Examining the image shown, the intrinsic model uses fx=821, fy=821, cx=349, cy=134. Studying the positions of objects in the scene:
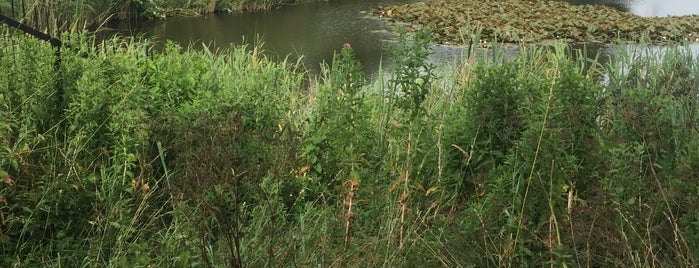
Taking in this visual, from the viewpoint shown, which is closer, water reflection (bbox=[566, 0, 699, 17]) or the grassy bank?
the grassy bank

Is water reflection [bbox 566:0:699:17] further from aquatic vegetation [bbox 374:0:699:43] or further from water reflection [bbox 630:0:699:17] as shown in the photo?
aquatic vegetation [bbox 374:0:699:43]

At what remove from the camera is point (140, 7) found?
11008 mm

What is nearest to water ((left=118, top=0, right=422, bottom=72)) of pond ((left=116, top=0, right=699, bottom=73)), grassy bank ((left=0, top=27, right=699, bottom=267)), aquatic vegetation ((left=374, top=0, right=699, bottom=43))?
pond ((left=116, top=0, right=699, bottom=73))

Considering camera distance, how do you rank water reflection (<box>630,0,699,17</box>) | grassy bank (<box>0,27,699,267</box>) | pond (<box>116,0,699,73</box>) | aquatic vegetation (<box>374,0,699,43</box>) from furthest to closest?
water reflection (<box>630,0,699,17</box>) → aquatic vegetation (<box>374,0,699,43</box>) → pond (<box>116,0,699,73</box>) → grassy bank (<box>0,27,699,267</box>)

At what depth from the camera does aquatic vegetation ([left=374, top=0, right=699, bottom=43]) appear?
9742 millimetres

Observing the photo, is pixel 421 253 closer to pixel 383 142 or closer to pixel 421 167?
pixel 421 167

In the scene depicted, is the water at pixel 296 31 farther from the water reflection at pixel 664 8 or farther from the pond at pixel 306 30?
the water reflection at pixel 664 8

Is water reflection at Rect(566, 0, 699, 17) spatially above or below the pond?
above

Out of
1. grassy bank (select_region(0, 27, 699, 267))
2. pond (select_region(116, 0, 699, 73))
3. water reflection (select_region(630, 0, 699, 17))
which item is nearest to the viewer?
grassy bank (select_region(0, 27, 699, 267))

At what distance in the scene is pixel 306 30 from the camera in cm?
1047

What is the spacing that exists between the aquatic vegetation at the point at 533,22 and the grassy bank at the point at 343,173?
588 centimetres

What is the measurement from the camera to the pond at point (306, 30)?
863 centimetres

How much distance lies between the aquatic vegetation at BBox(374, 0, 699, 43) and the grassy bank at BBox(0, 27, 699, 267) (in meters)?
5.88

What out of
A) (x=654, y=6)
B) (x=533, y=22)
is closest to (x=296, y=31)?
(x=533, y=22)
